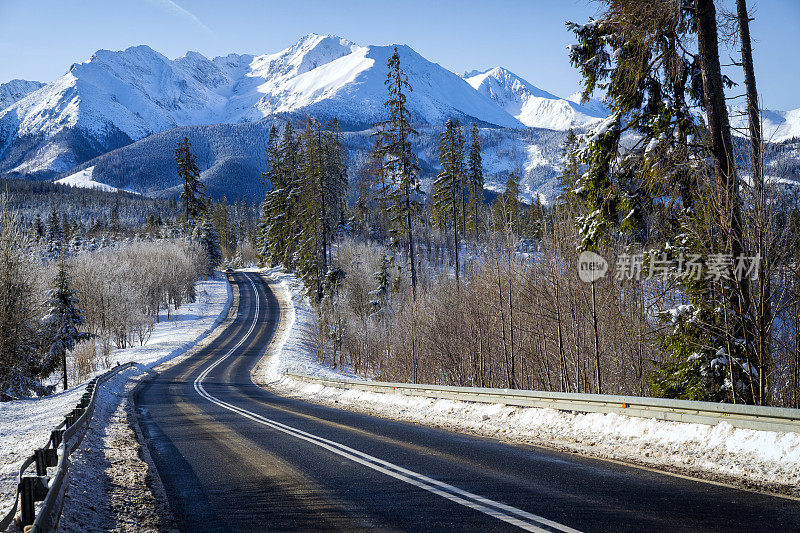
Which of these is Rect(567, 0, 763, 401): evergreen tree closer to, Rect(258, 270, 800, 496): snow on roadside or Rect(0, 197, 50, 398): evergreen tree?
Rect(258, 270, 800, 496): snow on roadside

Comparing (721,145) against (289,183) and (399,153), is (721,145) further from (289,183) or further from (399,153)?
(289,183)

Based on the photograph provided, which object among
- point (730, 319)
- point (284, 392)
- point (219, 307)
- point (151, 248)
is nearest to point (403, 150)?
point (284, 392)

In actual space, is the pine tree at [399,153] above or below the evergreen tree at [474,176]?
below

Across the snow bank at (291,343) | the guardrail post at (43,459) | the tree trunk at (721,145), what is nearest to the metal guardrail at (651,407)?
the tree trunk at (721,145)

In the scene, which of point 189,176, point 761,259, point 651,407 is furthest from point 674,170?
point 189,176

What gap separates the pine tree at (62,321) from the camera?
114 feet

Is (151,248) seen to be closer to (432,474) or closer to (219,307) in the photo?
(219,307)

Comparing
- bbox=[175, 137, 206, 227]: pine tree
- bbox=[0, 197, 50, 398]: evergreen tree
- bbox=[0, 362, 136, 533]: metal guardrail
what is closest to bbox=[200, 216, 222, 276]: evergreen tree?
bbox=[175, 137, 206, 227]: pine tree

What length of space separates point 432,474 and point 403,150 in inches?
1154

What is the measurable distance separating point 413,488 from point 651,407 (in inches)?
177

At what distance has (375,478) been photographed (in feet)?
25.1

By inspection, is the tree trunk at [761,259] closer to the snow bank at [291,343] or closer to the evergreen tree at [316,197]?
the snow bank at [291,343]

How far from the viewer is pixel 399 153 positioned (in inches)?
1368

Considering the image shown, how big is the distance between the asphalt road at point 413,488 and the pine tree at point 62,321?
27006mm
